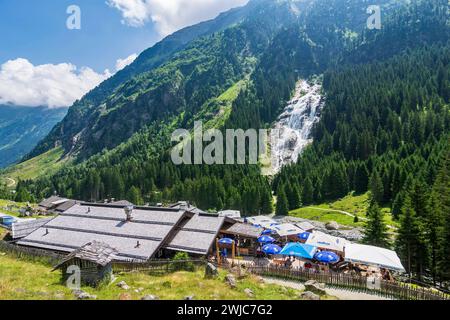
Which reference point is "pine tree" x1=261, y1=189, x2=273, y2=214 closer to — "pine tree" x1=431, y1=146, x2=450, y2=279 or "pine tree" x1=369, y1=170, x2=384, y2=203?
"pine tree" x1=369, y1=170, x2=384, y2=203

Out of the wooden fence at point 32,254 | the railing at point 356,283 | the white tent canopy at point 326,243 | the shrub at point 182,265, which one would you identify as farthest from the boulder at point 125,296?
the white tent canopy at point 326,243

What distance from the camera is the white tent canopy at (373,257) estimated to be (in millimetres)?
32281

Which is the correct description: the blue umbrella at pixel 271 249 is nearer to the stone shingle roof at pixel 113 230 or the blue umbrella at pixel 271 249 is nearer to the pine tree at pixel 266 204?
the stone shingle roof at pixel 113 230

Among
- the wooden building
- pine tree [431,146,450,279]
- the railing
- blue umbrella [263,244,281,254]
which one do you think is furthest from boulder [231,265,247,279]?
pine tree [431,146,450,279]

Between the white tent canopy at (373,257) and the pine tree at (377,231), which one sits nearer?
the white tent canopy at (373,257)

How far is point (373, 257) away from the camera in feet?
110

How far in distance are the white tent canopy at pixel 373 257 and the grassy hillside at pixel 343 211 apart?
44.2m

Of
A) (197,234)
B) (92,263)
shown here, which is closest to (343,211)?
(197,234)

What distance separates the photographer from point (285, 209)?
101438 mm

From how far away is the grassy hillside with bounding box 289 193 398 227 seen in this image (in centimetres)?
8237

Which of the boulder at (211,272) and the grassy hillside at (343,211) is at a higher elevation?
the boulder at (211,272)

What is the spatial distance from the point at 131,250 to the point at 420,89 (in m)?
165

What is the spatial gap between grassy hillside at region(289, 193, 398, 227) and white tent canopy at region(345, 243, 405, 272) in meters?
44.2
